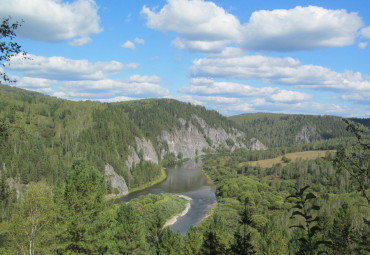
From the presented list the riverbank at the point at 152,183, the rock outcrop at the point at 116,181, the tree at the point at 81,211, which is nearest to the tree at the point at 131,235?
the tree at the point at 81,211

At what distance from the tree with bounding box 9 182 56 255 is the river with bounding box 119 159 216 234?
4335 cm

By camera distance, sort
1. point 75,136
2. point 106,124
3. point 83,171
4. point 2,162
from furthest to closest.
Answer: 1. point 106,124
2. point 75,136
3. point 2,162
4. point 83,171

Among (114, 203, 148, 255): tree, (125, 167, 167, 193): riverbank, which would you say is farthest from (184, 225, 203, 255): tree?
(125, 167, 167, 193): riverbank

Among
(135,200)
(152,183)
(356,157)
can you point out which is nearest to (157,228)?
(356,157)

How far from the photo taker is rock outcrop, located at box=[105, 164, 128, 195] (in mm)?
104312

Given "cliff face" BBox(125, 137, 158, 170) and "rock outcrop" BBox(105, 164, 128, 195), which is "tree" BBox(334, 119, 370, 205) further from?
"cliff face" BBox(125, 137, 158, 170)

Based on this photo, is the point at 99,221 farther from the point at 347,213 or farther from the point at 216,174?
the point at 216,174

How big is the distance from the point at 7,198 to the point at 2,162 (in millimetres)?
20085

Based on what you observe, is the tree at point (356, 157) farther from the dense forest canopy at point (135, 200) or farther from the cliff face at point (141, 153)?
the cliff face at point (141, 153)

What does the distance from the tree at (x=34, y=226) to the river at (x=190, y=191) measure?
43.4 metres

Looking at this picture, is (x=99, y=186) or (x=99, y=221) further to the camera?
(x=99, y=186)

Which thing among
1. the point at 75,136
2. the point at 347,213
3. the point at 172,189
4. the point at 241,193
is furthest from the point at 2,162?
the point at 347,213

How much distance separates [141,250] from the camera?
2655 centimetres

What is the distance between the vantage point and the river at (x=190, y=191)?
68.8m
